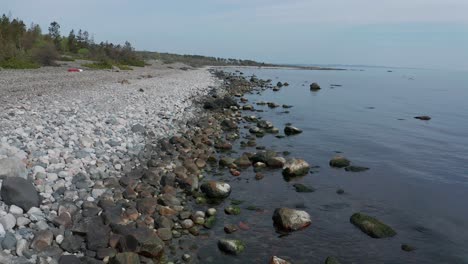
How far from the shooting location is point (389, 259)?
8656mm

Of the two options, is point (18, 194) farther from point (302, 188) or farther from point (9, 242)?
point (302, 188)

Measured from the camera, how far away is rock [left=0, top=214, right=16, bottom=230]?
23.0ft

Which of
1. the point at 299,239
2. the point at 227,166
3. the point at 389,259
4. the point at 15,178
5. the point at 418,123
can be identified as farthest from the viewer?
the point at 418,123

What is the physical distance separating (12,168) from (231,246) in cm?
529

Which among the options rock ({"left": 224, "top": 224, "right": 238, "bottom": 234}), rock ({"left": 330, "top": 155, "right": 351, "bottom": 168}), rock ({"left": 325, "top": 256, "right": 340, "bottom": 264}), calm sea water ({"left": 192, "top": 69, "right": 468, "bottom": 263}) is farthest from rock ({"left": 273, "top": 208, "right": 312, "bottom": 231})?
rock ({"left": 330, "top": 155, "right": 351, "bottom": 168})

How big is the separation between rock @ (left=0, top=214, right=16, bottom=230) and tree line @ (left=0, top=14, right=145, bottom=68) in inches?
1280

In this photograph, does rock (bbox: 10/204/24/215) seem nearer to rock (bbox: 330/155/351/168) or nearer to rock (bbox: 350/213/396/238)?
rock (bbox: 350/213/396/238)

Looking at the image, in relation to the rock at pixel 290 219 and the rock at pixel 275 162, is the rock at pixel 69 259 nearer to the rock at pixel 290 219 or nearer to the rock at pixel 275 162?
the rock at pixel 290 219

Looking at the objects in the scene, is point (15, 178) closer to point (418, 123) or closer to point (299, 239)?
point (299, 239)

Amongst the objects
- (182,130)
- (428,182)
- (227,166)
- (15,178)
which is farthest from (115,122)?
(428,182)

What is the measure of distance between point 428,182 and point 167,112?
13261 mm

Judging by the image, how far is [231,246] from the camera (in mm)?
8375

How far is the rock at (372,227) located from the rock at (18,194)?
797cm

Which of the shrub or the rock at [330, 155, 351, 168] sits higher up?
the shrub
